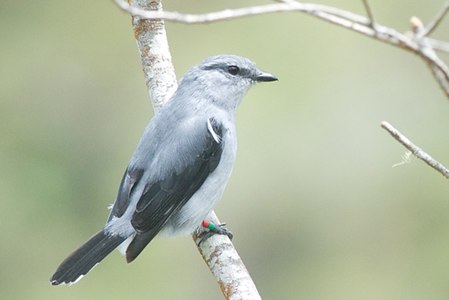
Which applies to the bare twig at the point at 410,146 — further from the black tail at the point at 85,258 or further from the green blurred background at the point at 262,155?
the green blurred background at the point at 262,155

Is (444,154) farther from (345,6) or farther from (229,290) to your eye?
(229,290)

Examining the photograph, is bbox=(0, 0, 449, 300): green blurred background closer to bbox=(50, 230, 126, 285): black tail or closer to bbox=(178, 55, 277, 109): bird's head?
bbox=(178, 55, 277, 109): bird's head

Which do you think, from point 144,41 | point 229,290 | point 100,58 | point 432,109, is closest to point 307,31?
point 432,109

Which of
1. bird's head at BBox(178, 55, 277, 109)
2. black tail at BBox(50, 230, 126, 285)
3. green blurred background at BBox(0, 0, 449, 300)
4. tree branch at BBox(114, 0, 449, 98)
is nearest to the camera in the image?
tree branch at BBox(114, 0, 449, 98)

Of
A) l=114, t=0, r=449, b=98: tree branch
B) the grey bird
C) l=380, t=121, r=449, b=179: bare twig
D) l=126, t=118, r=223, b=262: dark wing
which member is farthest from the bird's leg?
l=114, t=0, r=449, b=98: tree branch

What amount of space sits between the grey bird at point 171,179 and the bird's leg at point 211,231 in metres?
0.02

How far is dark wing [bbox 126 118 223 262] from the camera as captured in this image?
4.42 m

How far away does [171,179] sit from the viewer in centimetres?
451

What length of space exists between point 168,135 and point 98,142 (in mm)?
3972

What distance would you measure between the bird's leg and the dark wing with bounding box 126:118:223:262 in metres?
0.16

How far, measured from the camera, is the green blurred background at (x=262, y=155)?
24.2 feet

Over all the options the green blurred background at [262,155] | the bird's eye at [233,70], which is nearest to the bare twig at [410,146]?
the bird's eye at [233,70]

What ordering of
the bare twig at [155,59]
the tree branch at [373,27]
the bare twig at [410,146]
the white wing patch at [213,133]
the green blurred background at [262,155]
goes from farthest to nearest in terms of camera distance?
the green blurred background at [262,155]
the bare twig at [155,59]
the white wing patch at [213,133]
the bare twig at [410,146]
the tree branch at [373,27]

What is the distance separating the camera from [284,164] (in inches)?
309
